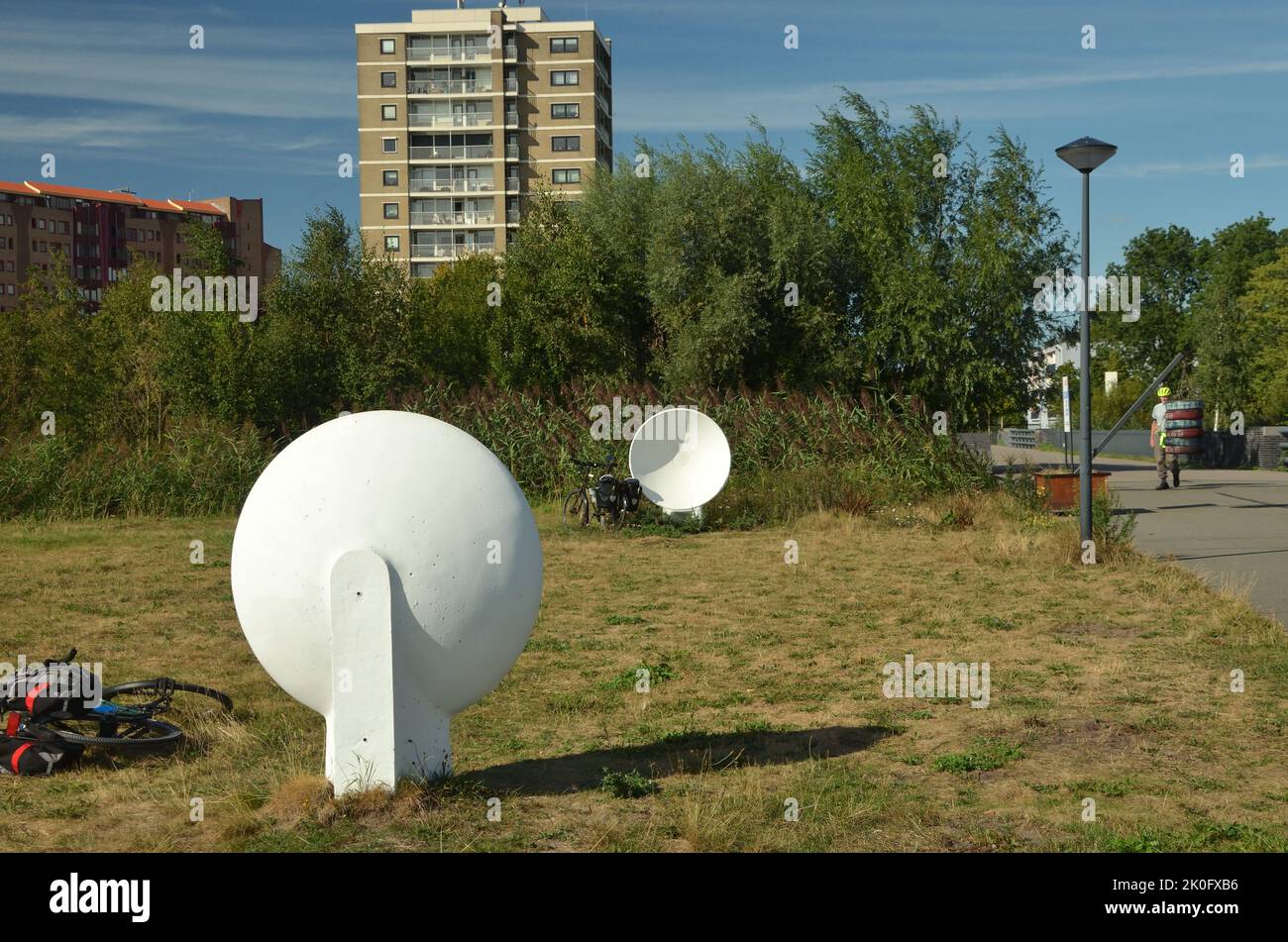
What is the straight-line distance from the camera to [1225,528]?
1942 cm

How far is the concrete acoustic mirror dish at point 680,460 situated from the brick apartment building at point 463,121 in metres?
77.9

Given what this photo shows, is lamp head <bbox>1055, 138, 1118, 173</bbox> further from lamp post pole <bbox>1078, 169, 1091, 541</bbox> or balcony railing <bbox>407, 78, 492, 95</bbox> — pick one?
balcony railing <bbox>407, 78, 492, 95</bbox>

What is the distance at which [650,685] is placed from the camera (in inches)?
360

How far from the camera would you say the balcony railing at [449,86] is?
314 feet

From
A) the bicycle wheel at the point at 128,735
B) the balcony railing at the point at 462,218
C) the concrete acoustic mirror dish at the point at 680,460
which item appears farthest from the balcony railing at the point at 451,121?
the bicycle wheel at the point at 128,735

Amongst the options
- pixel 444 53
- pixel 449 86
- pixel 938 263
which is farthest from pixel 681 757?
pixel 444 53

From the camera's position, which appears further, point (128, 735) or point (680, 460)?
point (680, 460)

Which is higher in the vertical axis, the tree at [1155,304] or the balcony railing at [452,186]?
the balcony railing at [452,186]

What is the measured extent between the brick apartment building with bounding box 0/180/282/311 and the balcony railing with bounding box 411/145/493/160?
23437 millimetres

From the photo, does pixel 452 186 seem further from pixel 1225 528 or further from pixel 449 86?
pixel 1225 528

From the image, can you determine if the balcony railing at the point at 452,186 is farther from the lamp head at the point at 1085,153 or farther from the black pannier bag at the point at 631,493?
the lamp head at the point at 1085,153

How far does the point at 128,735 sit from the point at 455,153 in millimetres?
93635

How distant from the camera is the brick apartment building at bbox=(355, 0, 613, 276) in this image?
95.2 m
